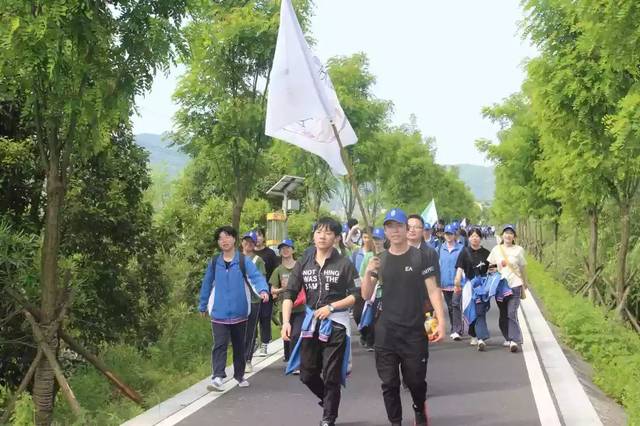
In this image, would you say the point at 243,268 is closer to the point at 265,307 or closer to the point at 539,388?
the point at 265,307

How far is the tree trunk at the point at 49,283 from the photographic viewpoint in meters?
7.92

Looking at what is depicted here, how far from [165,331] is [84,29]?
11.1 m

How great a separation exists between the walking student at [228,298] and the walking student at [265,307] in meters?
2.40

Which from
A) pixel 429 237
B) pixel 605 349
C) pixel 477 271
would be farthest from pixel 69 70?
pixel 429 237

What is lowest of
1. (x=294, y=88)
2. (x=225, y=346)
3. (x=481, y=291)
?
(x=225, y=346)

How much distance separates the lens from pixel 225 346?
8461mm

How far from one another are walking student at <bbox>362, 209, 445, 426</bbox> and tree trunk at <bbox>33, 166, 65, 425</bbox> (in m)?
3.54

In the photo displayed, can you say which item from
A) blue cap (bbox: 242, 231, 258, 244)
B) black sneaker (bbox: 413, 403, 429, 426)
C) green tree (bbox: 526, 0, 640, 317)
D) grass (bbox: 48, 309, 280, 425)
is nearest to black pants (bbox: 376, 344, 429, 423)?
black sneaker (bbox: 413, 403, 429, 426)

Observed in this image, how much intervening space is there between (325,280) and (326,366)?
71 cm

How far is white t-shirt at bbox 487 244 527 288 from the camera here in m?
10.8

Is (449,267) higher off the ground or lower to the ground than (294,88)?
lower

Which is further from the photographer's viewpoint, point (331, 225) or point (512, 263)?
point (512, 263)

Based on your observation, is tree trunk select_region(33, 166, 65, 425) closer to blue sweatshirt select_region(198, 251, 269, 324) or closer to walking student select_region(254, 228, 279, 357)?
blue sweatshirt select_region(198, 251, 269, 324)

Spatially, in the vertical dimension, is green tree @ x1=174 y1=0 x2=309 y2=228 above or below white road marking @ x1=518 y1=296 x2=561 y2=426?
above
